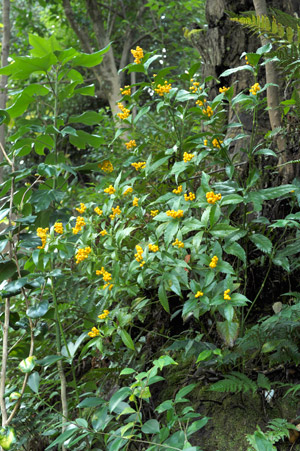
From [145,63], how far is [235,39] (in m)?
1.46

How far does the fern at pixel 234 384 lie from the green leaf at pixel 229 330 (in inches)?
5.0

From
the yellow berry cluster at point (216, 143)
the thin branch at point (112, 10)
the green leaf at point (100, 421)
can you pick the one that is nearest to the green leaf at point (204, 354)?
the green leaf at point (100, 421)

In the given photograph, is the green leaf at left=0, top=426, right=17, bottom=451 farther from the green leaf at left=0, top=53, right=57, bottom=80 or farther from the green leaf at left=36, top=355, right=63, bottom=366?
the green leaf at left=0, top=53, right=57, bottom=80

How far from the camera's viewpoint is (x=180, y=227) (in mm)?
1660

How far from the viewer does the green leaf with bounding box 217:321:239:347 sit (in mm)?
1679

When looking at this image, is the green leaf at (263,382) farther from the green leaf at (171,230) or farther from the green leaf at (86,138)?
the green leaf at (86,138)

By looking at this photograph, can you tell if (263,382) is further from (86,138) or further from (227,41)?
(227,41)

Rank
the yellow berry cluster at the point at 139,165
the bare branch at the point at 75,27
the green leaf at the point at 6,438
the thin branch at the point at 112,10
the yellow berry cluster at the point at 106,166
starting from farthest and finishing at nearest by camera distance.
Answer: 1. the thin branch at the point at 112,10
2. the bare branch at the point at 75,27
3. the yellow berry cluster at the point at 106,166
4. the yellow berry cluster at the point at 139,165
5. the green leaf at the point at 6,438

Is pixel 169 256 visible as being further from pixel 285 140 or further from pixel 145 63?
pixel 285 140

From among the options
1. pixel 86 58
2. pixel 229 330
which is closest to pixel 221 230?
pixel 229 330

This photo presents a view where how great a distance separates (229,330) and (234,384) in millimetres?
199

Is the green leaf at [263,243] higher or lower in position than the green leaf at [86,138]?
lower

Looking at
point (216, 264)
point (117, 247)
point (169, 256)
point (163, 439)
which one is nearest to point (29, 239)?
point (117, 247)

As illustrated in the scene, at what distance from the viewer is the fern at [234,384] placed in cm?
161
